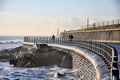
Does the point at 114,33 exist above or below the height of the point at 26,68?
above

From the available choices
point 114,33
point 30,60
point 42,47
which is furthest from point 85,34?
point 114,33

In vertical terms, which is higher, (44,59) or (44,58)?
(44,58)

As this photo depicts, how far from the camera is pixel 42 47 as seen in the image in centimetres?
5116

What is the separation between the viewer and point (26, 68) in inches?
1778

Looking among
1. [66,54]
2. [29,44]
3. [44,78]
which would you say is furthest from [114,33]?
[29,44]

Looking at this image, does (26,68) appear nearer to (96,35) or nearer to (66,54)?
(66,54)

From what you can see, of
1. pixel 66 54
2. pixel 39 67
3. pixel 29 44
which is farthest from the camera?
pixel 29 44

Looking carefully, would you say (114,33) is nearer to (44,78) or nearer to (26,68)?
(44,78)

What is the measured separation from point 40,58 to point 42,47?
4146mm

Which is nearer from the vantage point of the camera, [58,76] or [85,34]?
[58,76]

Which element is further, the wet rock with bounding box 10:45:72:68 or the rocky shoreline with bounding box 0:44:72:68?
the wet rock with bounding box 10:45:72:68

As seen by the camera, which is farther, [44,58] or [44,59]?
[44,58]

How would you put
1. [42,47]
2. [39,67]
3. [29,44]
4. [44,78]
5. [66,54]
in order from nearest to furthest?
[44,78] → [66,54] → [39,67] → [42,47] → [29,44]

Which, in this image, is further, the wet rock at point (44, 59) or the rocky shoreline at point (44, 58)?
the wet rock at point (44, 59)
